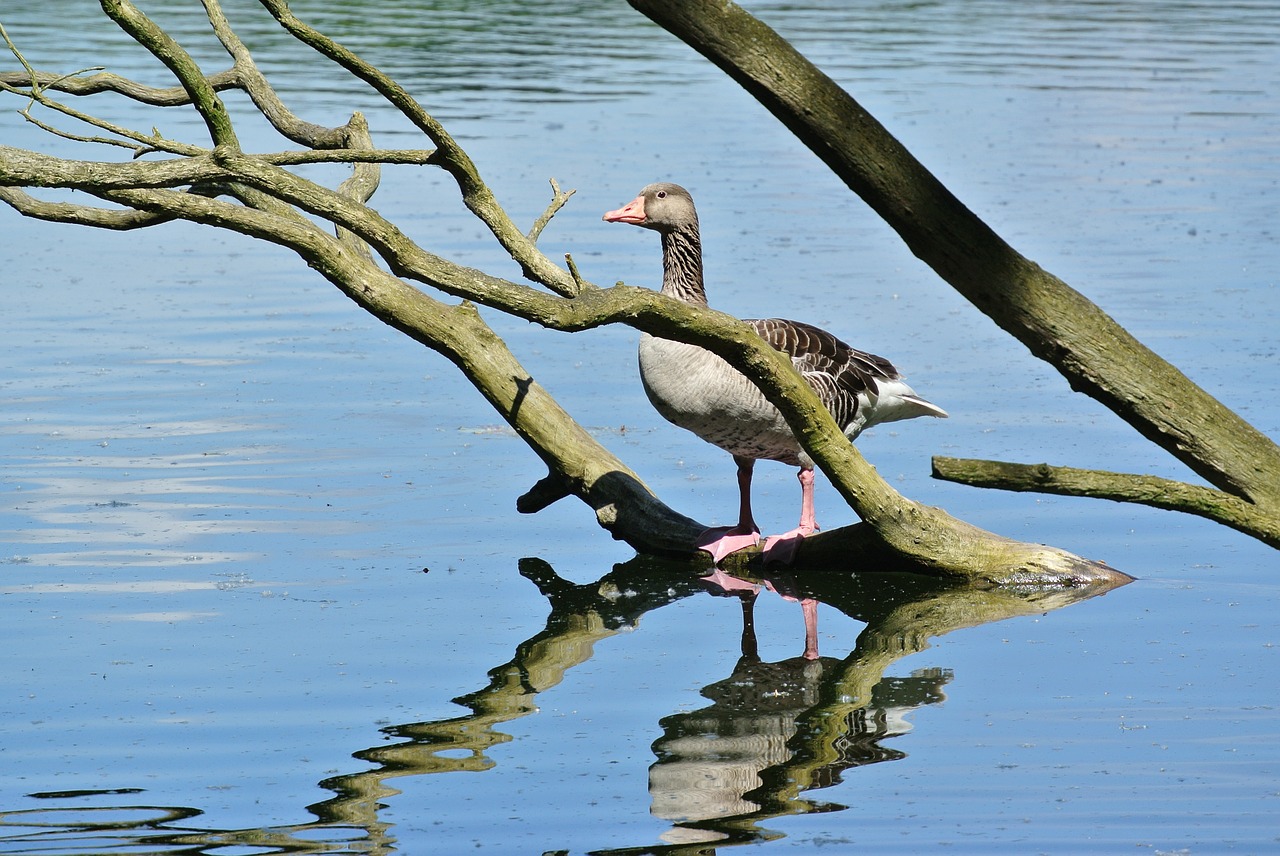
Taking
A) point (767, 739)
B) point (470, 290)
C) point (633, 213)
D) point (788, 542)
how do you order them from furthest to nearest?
point (633, 213) < point (788, 542) < point (767, 739) < point (470, 290)

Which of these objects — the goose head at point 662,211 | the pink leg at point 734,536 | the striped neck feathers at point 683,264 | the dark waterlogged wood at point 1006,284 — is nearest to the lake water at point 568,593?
the pink leg at point 734,536

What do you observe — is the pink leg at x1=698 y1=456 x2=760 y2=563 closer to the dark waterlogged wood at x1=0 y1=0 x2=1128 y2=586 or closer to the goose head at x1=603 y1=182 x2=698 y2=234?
the dark waterlogged wood at x1=0 y1=0 x2=1128 y2=586

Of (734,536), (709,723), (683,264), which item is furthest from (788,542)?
(709,723)

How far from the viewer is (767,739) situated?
532cm

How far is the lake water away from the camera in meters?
4.83

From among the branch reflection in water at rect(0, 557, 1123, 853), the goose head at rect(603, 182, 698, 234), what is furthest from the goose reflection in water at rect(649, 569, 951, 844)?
the goose head at rect(603, 182, 698, 234)

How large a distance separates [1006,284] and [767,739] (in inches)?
91.1

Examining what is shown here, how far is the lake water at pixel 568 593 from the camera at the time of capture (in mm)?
4832

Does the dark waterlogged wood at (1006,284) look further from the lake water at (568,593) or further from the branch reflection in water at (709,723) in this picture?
the branch reflection in water at (709,723)

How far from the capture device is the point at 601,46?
1207 inches

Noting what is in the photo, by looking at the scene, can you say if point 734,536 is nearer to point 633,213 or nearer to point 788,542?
point 788,542

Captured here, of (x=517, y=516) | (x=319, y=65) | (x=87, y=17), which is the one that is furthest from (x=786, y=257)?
(x=87, y=17)

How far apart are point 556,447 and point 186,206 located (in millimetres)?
2680

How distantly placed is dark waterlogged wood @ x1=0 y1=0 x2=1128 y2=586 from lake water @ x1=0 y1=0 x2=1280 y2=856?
259 mm
